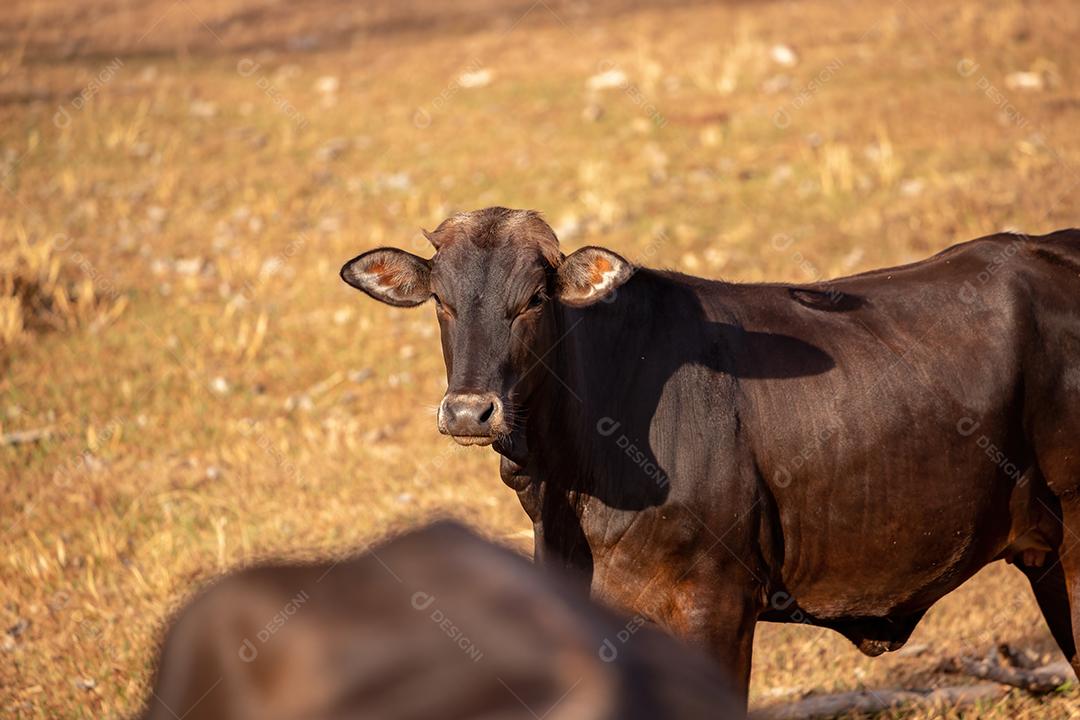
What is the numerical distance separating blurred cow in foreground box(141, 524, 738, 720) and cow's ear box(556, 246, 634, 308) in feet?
11.7

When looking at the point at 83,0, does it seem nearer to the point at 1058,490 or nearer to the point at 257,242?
the point at 257,242

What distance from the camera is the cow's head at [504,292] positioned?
536 cm

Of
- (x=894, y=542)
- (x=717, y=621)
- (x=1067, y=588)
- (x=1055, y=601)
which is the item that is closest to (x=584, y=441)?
(x=717, y=621)

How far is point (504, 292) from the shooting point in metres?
5.47

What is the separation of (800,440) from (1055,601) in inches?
68.7

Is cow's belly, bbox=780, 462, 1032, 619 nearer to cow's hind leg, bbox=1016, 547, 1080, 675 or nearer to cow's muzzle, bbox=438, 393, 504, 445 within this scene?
cow's hind leg, bbox=1016, 547, 1080, 675

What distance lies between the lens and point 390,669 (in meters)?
1.72

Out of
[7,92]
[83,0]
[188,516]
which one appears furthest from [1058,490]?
[83,0]

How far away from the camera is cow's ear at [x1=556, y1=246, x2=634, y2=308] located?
→ 17.9 feet

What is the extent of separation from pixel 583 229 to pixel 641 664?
12649 millimetres

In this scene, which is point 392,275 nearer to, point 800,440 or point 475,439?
point 475,439

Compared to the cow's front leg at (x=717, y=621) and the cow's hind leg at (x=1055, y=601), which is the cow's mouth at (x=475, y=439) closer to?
the cow's front leg at (x=717, y=621)

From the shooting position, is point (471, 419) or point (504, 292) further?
point (504, 292)

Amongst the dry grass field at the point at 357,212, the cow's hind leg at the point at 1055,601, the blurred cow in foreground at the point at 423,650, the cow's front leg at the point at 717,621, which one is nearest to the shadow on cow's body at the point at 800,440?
the cow's front leg at the point at 717,621
